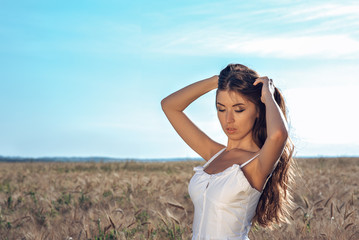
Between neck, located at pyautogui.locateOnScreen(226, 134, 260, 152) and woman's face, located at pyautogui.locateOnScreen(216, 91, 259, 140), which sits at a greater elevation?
woman's face, located at pyautogui.locateOnScreen(216, 91, 259, 140)

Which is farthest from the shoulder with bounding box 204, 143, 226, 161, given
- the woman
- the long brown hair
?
the long brown hair

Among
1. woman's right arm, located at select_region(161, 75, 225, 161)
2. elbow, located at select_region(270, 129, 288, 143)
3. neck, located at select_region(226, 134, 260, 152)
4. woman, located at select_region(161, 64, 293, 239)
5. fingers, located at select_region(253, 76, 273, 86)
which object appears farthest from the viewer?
woman's right arm, located at select_region(161, 75, 225, 161)

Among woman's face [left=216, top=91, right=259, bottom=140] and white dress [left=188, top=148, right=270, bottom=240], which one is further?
woman's face [left=216, top=91, right=259, bottom=140]

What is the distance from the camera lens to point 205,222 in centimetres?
284

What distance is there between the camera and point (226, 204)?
2.75 m

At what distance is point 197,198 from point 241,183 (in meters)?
0.36

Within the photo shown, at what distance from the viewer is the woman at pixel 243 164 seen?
2.71 meters

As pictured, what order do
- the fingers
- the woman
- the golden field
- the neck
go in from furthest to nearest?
1. the golden field
2. the neck
3. the fingers
4. the woman

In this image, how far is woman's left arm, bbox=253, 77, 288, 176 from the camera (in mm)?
2545

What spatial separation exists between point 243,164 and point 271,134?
1.16ft

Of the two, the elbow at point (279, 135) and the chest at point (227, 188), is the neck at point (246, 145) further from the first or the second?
the elbow at point (279, 135)

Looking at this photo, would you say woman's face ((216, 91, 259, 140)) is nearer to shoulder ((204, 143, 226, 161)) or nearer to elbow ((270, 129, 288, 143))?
elbow ((270, 129, 288, 143))

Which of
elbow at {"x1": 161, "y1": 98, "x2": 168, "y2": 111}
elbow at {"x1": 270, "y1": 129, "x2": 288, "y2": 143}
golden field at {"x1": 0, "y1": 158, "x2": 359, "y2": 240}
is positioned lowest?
golden field at {"x1": 0, "y1": 158, "x2": 359, "y2": 240}

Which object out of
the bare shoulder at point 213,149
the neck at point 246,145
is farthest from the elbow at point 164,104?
the neck at point 246,145
